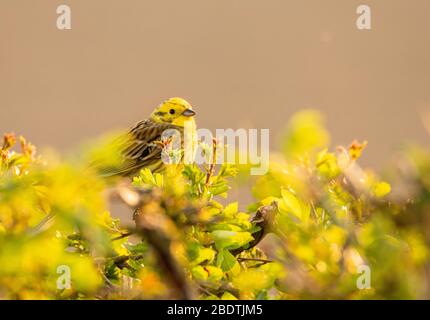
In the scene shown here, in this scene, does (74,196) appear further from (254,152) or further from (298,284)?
(254,152)

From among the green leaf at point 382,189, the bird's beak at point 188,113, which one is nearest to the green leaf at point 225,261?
the green leaf at point 382,189

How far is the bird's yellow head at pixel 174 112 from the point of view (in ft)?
5.90

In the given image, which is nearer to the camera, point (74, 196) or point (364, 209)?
point (74, 196)

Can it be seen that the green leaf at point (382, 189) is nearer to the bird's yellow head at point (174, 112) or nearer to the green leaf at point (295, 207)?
the green leaf at point (295, 207)

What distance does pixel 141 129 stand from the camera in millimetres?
1853

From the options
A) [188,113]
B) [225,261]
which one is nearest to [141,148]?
[188,113]

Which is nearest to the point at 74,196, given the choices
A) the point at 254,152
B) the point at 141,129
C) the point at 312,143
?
the point at 312,143

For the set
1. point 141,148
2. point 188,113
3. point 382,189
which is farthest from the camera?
point 188,113

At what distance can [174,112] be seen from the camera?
182 cm

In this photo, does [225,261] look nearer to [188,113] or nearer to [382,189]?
[382,189]
